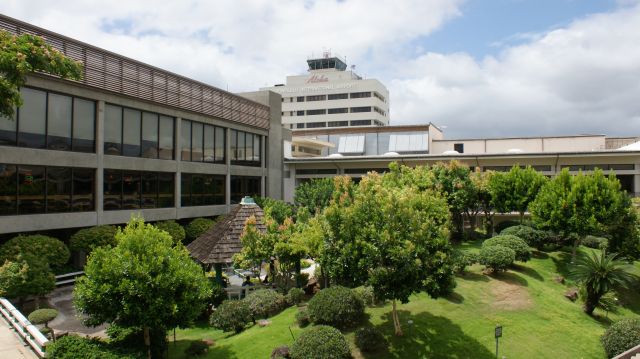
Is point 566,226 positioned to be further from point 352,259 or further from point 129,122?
point 129,122

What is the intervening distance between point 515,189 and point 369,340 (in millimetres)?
23076

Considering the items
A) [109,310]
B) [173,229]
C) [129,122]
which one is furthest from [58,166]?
[109,310]

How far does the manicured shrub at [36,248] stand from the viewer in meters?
22.6

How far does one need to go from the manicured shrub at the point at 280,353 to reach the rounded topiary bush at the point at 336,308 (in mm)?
1924

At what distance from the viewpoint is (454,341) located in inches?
712

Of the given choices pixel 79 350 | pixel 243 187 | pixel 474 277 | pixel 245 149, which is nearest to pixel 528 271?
pixel 474 277

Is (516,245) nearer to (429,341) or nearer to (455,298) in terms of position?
(455,298)

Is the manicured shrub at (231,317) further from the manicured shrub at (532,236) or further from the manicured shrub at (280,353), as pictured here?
the manicured shrub at (532,236)

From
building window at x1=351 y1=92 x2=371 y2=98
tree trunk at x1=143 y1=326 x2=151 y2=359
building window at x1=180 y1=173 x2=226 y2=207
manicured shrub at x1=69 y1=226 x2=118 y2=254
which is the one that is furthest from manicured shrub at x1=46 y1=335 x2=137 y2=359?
building window at x1=351 y1=92 x2=371 y2=98

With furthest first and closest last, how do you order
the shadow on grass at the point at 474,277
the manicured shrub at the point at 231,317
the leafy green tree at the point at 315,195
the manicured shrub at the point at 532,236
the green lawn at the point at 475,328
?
the leafy green tree at the point at 315,195 → the manicured shrub at the point at 532,236 → the shadow on grass at the point at 474,277 → the manicured shrub at the point at 231,317 → the green lawn at the point at 475,328

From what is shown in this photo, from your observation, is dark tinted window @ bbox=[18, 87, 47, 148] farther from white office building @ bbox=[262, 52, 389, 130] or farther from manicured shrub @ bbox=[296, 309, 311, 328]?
white office building @ bbox=[262, 52, 389, 130]

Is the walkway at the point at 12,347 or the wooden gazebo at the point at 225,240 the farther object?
the wooden gazebo at the point at 225,240

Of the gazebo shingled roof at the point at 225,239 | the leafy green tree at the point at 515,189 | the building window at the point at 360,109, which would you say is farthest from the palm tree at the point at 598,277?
the building window at the point at 360,109

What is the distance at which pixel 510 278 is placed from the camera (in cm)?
2556
